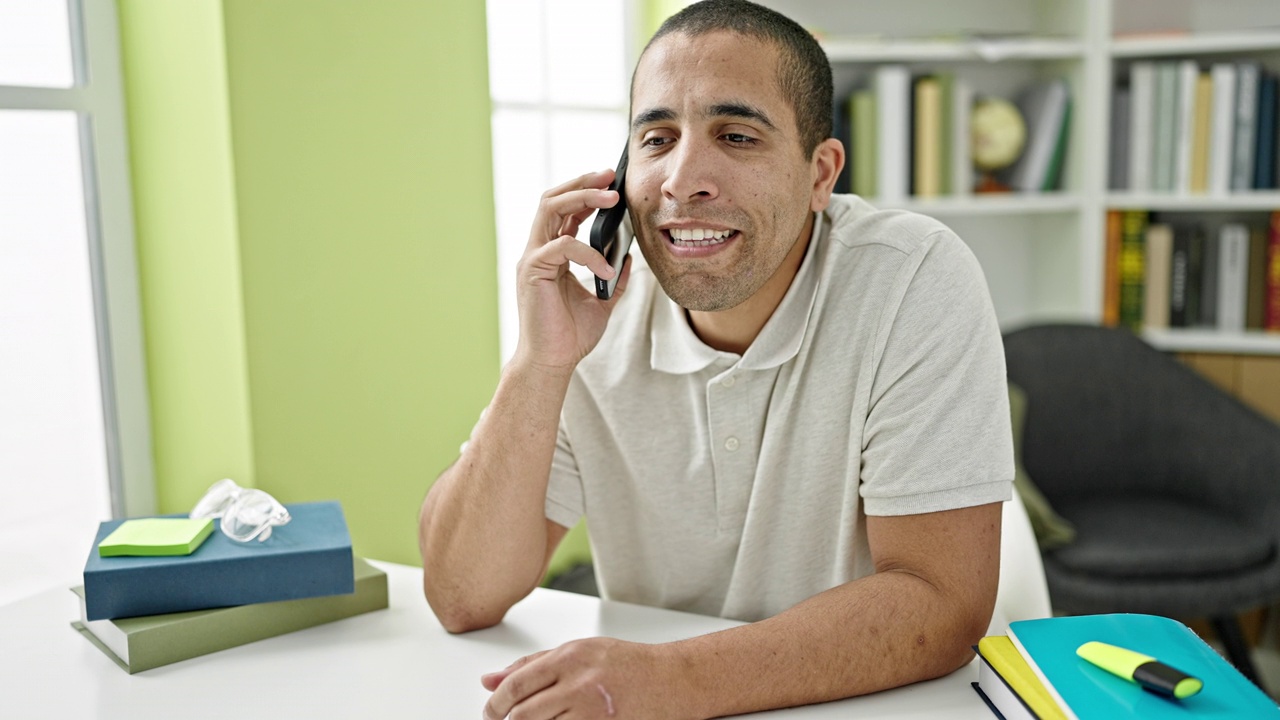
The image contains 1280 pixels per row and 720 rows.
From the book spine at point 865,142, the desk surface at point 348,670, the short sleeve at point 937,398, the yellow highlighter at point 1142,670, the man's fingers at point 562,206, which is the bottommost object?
the desk surface at point 348,670

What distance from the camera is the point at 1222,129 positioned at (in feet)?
9.52

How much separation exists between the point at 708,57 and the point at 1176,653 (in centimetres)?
81

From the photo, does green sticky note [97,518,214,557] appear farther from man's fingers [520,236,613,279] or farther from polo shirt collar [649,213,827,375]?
polo shirt collar [649,213,827,375]

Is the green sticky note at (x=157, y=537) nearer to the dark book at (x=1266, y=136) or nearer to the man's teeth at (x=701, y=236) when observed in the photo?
the man's teeth at (x=701, y=236)

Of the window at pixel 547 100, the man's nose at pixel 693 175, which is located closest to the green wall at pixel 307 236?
the window at pixel 547 100

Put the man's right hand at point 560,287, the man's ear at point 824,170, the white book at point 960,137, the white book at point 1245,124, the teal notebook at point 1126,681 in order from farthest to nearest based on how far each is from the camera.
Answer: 1. the white book at point 960,137
2. the white book at point 1245,124
3. the man's ear at point 824,170
4. the man's right hand at point 560,287
5. the teal notebook at point 1126,681

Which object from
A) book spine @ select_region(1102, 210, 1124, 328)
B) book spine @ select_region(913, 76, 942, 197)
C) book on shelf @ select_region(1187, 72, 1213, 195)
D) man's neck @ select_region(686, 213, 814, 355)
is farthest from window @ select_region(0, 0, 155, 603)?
book on shelf @ select_region(1187, 72, 1213, 195)

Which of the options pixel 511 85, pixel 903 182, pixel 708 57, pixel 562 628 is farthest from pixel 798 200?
pixel 903 182

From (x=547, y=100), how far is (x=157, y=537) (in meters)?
1.62

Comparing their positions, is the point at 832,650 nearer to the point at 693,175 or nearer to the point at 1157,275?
the point at 693,175

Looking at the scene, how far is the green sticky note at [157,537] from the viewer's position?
1202 mm

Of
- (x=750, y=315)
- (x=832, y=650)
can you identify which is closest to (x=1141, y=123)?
(x=750, y=315)

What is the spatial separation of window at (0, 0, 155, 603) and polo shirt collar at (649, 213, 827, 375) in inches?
33.7

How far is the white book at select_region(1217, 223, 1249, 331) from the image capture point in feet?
9.74
